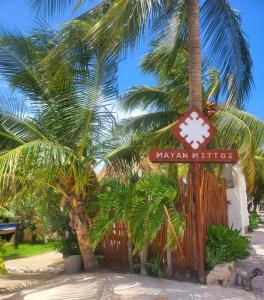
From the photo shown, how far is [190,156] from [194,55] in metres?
2.55

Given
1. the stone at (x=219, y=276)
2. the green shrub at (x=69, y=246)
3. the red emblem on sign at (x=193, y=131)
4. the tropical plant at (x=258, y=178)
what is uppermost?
the tropical plant at (x=258, y=178)

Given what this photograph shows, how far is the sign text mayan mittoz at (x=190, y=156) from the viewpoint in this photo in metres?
7.33

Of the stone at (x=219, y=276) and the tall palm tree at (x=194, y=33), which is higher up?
the tall palm tree at (x=194, y=33)

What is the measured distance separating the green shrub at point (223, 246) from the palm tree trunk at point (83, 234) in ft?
8.77

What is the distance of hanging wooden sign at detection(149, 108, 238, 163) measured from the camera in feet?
24.2

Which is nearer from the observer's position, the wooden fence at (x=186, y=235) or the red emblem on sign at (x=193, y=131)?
the red emblem on sign at (x=193, y=131)

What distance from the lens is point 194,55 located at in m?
8.79

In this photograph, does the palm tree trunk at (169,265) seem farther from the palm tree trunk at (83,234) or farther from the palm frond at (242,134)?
the palm frond at (242,134)

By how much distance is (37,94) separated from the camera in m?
9.32

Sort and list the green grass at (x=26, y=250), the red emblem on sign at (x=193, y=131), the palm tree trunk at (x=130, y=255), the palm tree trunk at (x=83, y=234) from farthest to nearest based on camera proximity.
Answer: the green grass at (x=26, y=250) → the palm tree trunk at (x=83, y=234) → the palm tree trunk at (x=130, y=255) → the red emblem on sign at (x=193, y=131)

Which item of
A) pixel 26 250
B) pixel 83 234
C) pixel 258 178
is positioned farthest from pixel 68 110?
pixel 258 178

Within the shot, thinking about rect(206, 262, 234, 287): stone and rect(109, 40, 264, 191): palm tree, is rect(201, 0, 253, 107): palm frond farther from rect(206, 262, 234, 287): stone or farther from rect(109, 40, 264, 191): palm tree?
rect(206, 262, 234, 287): stone

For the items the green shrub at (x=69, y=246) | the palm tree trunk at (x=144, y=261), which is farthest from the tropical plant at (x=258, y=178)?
the palm tree trunk at (x=144, y=261)

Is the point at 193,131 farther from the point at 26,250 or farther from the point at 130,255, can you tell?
the point at 26,250
